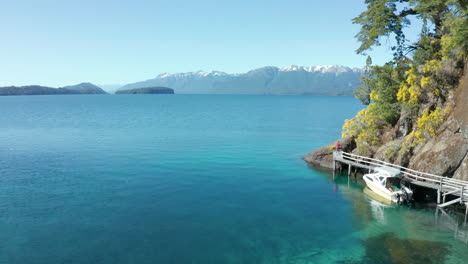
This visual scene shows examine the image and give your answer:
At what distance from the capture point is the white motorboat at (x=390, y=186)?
31.1 meters

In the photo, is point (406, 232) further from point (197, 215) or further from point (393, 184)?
point (197, 215)

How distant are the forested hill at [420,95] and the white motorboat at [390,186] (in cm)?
277

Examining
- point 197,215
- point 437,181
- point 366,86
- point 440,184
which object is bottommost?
point 197,215

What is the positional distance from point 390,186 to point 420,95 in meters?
11.1

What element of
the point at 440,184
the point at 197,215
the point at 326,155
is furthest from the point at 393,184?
the point at 197,215

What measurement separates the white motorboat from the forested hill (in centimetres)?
277

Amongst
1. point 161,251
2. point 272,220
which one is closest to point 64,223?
point 161,251

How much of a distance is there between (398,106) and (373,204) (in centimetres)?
1488

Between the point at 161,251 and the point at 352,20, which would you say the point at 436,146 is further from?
the point at 161,251

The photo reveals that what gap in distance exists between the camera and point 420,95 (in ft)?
119

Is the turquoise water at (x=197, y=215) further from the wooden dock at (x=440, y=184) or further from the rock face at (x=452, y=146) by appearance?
the rock face at (x=452, y=146)

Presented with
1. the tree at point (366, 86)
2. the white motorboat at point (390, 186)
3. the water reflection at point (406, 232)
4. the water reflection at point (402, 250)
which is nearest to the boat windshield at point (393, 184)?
the white motorboat at point (390, 186)

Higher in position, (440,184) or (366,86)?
(366,86)

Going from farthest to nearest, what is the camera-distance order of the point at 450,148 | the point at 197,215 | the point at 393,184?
1. the point at 393,184
2. the point at 450,148
3. the point at 197,215
